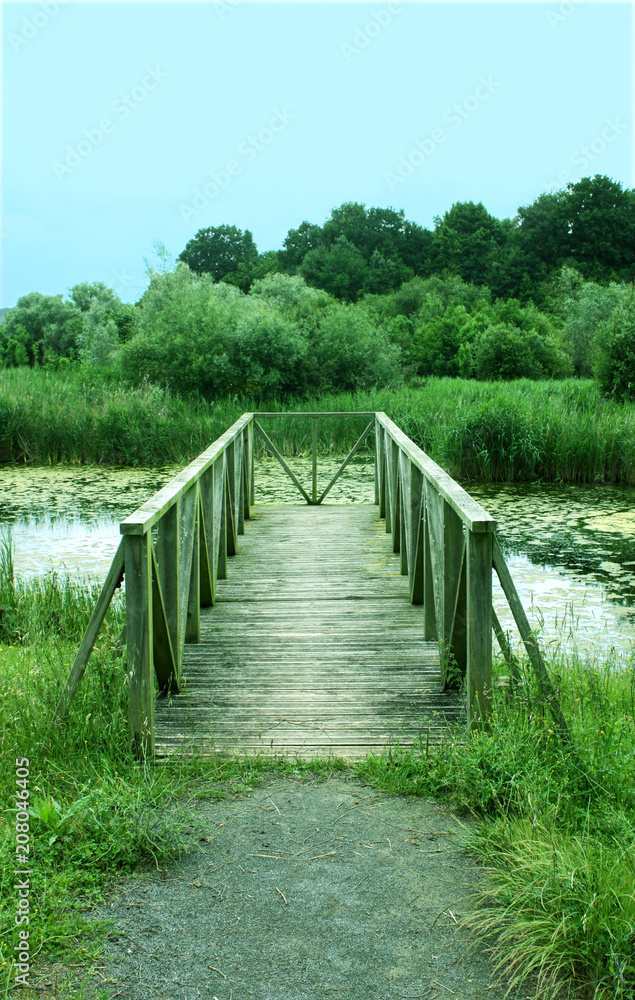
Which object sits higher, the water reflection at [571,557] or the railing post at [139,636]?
the railing post at [139,636]

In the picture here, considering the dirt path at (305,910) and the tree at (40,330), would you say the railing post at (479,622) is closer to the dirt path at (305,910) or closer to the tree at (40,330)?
the dirt path at (305,910)

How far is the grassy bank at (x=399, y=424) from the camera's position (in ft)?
36.5

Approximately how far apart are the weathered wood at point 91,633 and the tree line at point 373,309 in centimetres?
1216

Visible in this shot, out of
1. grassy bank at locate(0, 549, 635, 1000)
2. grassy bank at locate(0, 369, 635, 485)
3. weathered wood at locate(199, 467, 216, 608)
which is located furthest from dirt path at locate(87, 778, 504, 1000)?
grassy bank at locate(0, 369, 635, 485)

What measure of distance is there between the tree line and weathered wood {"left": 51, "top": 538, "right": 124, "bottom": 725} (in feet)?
39.9

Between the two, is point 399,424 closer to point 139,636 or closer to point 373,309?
point 139,636

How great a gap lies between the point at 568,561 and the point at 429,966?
5467mm

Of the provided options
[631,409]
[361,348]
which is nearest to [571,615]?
[631,409]

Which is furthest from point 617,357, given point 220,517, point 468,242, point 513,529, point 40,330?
point 468,242

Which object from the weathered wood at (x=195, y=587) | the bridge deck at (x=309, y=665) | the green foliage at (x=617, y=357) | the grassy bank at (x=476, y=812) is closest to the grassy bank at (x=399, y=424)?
the green foliage at (x=617, y=357)

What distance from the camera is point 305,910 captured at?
6.77ft

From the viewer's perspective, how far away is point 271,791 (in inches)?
105

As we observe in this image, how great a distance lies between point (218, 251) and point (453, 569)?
4701 centimetres

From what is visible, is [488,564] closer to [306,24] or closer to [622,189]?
[306,24]
